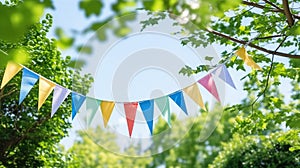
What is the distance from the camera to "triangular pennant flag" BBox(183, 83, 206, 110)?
388 cm

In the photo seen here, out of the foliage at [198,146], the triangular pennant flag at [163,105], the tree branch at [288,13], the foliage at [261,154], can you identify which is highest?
the foliage at [198,146]

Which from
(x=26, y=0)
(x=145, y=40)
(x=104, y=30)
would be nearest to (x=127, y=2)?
(x=104, y=30)

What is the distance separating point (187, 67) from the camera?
14.1 ft

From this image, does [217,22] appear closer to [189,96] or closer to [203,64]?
[203,64]

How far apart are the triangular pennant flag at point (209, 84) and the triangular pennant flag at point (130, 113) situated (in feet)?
1.71

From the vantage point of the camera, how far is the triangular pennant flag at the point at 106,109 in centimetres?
390

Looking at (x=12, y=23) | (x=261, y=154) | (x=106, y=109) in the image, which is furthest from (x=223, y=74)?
(x=261, y=154)

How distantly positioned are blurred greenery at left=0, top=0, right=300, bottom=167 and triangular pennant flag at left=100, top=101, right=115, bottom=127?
36cm

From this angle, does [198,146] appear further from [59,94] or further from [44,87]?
[44,87]

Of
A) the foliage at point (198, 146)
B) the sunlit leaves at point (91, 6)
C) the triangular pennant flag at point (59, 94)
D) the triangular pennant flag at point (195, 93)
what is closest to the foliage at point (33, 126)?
the triangular pennant flag at point (59, 94)

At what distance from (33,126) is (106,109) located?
325cm

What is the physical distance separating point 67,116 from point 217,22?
10.2ft

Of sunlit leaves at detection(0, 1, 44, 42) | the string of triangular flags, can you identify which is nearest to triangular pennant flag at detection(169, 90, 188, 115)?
the string of triangular flags

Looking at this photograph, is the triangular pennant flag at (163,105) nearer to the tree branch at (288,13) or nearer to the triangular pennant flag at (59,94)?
the triangular pennant flag at (59,94)
